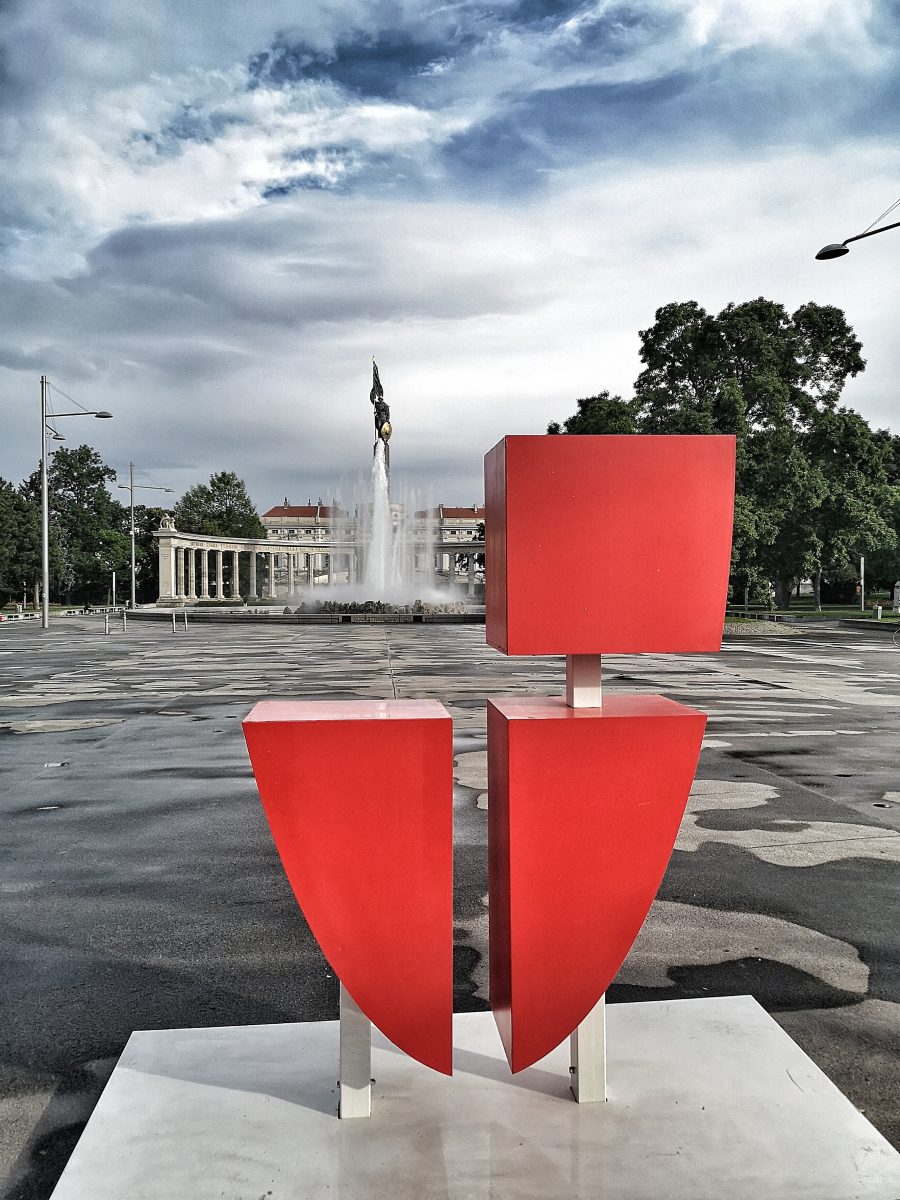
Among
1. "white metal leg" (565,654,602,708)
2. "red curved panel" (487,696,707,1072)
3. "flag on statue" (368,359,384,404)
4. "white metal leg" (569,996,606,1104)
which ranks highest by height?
"flag on statue" (368,359,384,404)

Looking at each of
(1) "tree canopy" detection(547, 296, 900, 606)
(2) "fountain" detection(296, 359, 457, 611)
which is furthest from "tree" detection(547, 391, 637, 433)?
(2) "fountain" detection(296, 359, 457, 611)

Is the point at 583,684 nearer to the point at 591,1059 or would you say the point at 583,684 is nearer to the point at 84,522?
the point at 591,1059

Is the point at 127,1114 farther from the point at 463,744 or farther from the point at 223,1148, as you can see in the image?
the point at 463,744

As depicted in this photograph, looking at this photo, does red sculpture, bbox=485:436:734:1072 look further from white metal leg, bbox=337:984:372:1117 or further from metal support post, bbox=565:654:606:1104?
white metal leg, bbox=337:984:372:1117

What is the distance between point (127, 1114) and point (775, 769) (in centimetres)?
783

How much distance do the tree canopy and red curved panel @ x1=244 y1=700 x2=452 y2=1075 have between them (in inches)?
1384

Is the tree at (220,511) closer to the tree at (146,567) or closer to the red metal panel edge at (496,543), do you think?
the tree at (146,567)

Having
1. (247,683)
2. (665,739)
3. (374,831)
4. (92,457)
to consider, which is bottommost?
(247,683)

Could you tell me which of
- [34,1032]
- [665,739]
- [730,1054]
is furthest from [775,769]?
[34,1032]

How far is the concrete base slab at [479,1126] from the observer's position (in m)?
3.07

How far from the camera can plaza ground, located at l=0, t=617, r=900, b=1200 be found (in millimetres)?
4125

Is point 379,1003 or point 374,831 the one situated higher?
point 374,831

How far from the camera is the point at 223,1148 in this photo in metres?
3.28

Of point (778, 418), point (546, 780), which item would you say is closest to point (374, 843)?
point (546, 780)
